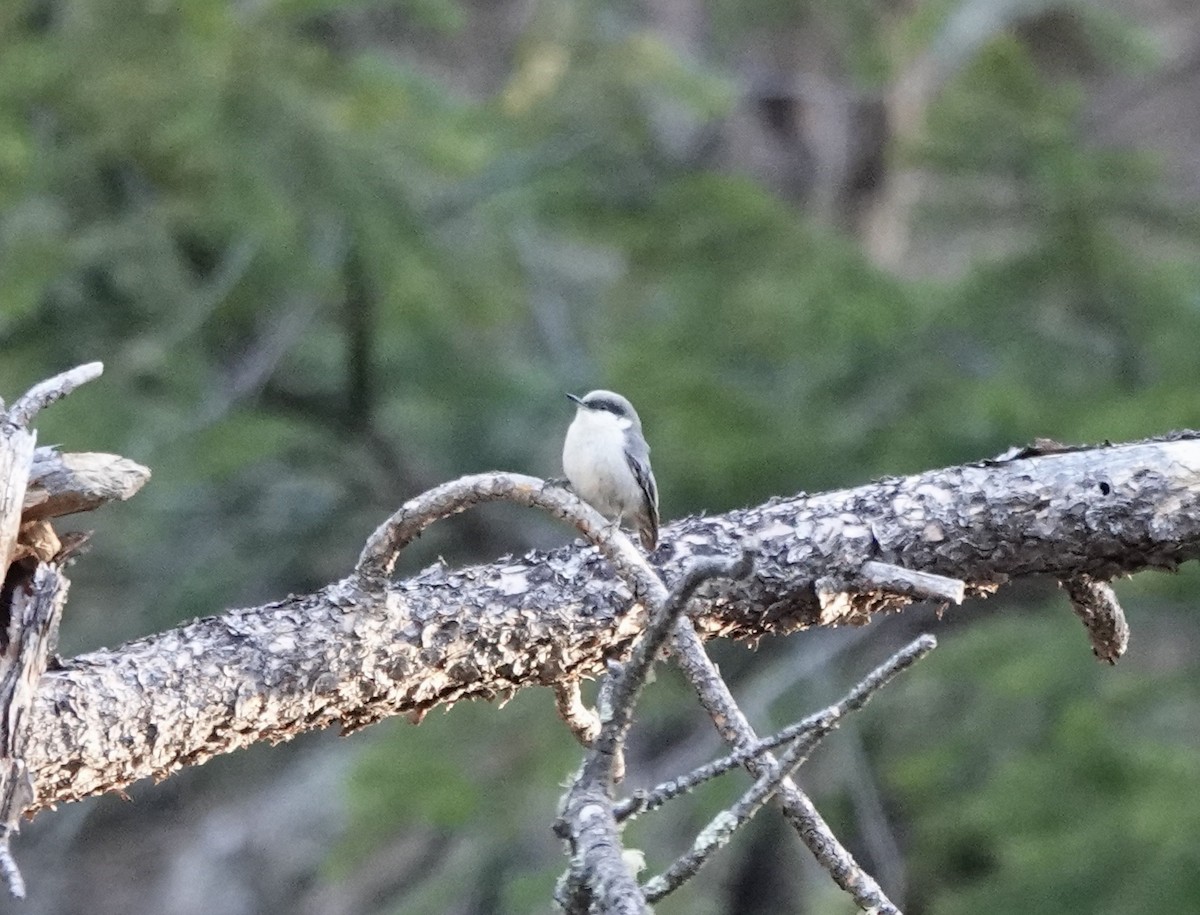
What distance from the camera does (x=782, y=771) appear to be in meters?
1.52

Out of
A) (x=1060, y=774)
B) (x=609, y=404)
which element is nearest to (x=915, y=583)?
(x=609, y=404)

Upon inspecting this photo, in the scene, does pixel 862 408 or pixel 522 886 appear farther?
pixel 862 408

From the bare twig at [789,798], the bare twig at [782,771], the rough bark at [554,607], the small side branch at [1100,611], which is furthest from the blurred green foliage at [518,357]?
the bare twig at [782,771]

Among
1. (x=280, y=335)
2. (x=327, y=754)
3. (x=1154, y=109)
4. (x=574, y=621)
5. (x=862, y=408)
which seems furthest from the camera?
(x=1154, y=109)

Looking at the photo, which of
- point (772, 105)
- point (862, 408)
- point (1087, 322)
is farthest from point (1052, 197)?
point (772, 105)

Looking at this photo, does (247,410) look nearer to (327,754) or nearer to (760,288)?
(760,288)

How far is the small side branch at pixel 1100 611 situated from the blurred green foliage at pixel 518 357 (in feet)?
4.84

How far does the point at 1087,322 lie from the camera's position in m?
5.73

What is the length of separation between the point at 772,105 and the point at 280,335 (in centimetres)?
326

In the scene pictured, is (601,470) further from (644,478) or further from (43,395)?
(43,395)

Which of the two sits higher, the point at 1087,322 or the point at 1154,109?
the point at 1154,109

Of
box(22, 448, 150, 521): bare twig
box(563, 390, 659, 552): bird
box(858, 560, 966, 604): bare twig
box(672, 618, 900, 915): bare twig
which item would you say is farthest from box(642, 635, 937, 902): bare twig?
box(563, 390, 659, 552): bird

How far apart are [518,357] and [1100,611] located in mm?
4500

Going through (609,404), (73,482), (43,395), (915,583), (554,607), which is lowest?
(915,583)
